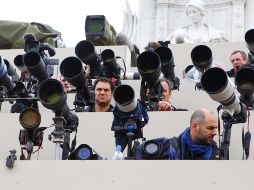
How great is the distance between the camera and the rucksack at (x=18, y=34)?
980cm

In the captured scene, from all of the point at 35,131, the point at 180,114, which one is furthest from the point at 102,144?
the point at 35,131

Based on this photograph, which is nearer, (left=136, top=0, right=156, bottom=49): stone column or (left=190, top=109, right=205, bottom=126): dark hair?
(left=190, top=109, right=205, bottom=126): dark hair

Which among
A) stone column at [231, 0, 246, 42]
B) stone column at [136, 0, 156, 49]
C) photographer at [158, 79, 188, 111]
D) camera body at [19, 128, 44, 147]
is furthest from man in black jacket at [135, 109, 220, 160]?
stone column at [136, 0, 156, 49]

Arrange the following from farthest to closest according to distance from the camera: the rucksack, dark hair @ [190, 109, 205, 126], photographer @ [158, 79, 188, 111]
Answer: the rucksack < photographer @ [158, 79, 188, 111] < dark hair @ [190, 109, 205, 126]

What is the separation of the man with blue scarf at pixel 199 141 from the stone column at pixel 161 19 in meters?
8.05

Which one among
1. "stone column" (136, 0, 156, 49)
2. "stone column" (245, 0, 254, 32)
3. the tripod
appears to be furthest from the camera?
"stone column" (136, 0, 156, 49)

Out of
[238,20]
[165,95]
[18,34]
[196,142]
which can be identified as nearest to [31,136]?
[196,142]

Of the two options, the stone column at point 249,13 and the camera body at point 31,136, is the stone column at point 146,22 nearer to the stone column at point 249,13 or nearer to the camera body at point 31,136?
the stone column at point 249,13

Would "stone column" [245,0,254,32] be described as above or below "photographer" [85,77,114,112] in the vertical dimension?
above

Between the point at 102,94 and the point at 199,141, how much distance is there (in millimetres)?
1222

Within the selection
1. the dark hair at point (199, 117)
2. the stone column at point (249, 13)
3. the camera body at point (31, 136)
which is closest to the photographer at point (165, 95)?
the dark hair at point (199, 117)

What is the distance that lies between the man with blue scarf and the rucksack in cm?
532

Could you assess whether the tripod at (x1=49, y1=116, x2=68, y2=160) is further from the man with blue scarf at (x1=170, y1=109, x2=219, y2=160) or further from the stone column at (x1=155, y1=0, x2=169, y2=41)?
the stone column at (x1=155, y1=0, x2=169, y2=41)

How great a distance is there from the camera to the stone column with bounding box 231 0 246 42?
12328 mm
